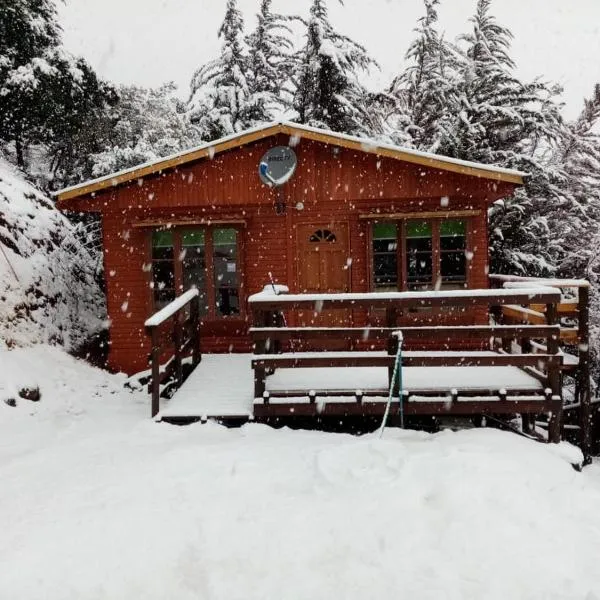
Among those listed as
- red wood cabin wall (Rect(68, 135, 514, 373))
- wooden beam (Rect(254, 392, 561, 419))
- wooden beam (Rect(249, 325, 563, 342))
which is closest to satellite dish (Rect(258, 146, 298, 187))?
red wood cabin wall (Rect(68, 135, 514, 373))

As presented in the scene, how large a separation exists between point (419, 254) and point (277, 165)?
→ 3.29 metres

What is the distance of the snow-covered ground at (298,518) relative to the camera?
3.33m

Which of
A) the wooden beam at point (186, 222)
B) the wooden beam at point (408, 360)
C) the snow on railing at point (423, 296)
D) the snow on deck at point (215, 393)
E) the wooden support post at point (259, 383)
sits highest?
the wooden beam at point (186, 222)

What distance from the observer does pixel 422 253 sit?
10383mm

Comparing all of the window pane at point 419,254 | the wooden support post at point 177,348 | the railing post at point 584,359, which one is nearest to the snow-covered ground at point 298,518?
the wooden support post at point 177,348

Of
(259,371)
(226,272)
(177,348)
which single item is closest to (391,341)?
(259,371)

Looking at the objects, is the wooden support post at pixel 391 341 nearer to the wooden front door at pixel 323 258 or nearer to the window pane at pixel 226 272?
the wooden front door at pixel 323 258

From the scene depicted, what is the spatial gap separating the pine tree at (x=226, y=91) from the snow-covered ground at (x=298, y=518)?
1546 centimetres

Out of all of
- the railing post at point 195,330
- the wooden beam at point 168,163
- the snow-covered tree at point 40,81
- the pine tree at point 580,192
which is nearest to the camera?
the railing post at point 195,330

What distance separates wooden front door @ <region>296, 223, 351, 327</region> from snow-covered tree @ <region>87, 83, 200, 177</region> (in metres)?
5.91

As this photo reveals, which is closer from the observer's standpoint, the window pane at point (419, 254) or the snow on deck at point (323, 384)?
the snow on deck at point (323, 384)

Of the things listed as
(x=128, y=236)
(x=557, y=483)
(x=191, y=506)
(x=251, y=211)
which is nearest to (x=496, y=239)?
(x=251, y=211)

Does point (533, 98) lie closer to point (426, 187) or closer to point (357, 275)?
point (426, 187)

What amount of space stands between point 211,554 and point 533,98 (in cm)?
1594
